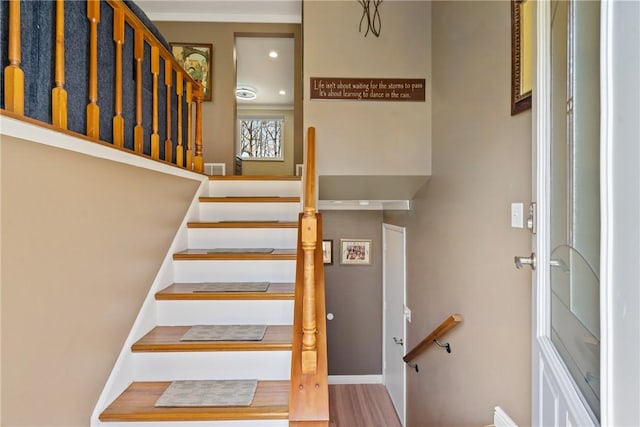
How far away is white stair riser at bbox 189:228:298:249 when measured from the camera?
2.36m

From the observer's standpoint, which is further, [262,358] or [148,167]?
[148,167]

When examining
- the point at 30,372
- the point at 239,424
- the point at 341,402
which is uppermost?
the point at 30,372

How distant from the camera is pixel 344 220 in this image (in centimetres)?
480

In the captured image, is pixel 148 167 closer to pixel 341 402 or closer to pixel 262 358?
pixel 262 358

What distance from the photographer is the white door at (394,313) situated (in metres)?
3.66

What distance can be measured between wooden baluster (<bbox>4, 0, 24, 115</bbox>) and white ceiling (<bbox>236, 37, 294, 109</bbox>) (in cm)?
392

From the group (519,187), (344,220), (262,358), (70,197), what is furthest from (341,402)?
(70,197)

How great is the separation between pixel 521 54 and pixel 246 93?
562cm

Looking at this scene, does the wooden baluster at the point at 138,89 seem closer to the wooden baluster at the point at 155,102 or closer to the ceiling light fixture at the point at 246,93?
the wooden baluster at the point at 155,102

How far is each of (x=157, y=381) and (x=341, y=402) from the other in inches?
135

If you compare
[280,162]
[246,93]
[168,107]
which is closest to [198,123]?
[168,107]

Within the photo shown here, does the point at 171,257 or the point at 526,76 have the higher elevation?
the point at 526,76

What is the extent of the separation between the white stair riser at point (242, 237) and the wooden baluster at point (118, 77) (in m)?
0.95

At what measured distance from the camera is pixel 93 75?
135 centimetres
